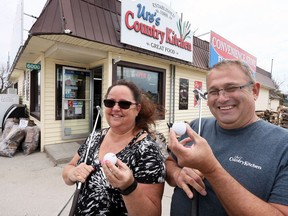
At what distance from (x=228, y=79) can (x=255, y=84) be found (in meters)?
0.19

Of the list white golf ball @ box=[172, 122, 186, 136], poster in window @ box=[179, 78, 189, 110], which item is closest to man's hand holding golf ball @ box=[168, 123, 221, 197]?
white golf ball @ box=[172, 122, 186, 136]

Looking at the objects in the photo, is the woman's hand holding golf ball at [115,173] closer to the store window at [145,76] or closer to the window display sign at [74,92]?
the store window at [145,76]

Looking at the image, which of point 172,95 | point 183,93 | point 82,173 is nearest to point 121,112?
point 82,173

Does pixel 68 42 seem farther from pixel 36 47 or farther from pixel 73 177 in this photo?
pixel 73 177

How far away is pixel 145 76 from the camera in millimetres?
6016

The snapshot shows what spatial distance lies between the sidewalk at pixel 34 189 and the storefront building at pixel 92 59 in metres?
1.08

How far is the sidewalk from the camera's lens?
2.79 metres

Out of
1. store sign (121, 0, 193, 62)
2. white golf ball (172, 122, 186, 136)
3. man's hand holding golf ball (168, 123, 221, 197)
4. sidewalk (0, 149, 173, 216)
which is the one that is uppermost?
store sign (121, 0, 193, 62)

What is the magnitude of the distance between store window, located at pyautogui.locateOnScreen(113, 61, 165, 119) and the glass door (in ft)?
3.97

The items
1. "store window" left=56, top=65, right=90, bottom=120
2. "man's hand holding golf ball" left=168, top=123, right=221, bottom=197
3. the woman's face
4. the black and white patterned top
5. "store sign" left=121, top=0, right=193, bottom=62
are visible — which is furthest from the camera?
"store window" left=56, top=65, right=90, bottom=120

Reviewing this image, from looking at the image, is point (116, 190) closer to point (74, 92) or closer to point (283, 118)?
point (74, 92)

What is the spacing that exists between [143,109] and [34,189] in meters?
2.86

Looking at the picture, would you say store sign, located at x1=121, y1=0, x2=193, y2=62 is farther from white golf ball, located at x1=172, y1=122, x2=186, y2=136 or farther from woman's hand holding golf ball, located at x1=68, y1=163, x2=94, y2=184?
white golf ball, located at x1=172, y1=122, x2=186, y2=136

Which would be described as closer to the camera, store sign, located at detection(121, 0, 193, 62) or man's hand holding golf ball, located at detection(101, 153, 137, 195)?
man's hand holding golf ball, located at detection(101, 153, 137, 195)
